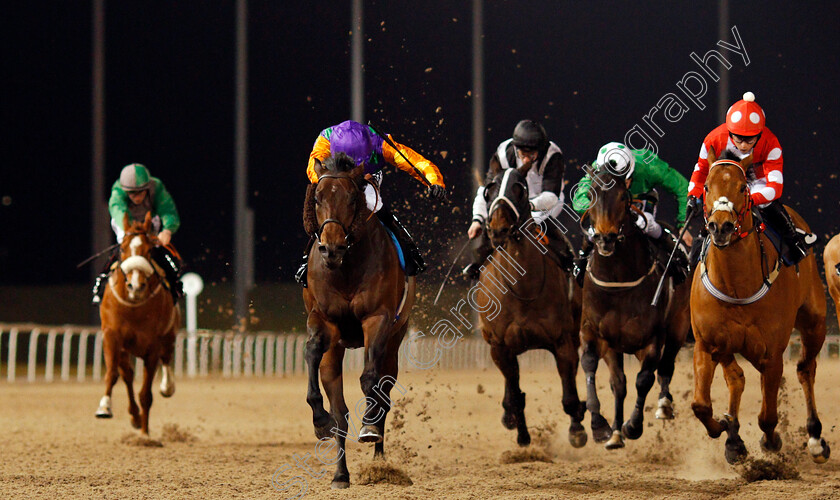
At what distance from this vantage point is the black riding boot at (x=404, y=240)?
22.9ft

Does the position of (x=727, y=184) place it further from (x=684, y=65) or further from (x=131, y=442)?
(x=684, y=65)

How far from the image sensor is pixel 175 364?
18.2m

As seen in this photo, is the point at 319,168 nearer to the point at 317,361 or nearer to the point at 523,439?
the point at 317,361

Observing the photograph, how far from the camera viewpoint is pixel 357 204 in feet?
20.7

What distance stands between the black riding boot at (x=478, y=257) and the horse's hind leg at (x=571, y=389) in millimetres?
773

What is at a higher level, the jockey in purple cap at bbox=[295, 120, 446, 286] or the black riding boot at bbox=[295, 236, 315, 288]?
the jockey in purple cap at bbox=[295, 120, 446, 286]

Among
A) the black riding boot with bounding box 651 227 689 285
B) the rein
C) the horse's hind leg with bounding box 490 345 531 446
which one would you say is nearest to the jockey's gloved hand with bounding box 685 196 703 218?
the rein

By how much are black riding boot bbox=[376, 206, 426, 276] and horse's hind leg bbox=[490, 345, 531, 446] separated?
1.02 metres

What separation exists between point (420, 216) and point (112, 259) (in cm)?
284

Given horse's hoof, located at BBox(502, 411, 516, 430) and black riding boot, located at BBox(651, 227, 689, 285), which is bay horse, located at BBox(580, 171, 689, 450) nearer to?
black riding boot, located at BBox(651, 227, 689, 285)

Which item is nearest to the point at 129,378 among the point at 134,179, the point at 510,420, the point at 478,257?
the point at 134,179

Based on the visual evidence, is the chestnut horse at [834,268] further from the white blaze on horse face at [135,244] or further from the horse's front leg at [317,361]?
the white blaze on horse face at [135,244]

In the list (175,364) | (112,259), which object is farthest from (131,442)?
(175,364)

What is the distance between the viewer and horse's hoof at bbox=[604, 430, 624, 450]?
7.32 meters
